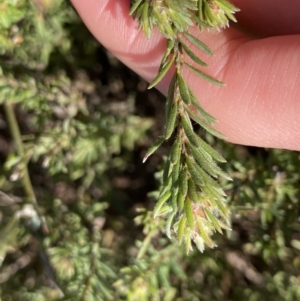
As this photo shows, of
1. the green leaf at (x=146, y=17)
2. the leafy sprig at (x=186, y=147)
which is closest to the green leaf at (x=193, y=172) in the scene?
the leafy sprig at (x=186, y=147)

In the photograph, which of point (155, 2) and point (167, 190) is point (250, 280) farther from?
point (155, 2)

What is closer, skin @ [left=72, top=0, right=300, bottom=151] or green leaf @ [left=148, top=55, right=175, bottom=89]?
green leaf @ [left=148, top=55, right=175, bottom=89]

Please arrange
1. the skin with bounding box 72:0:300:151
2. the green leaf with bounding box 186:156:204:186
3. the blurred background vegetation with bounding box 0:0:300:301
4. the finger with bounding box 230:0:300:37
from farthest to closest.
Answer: the blurred background vegetation with bounding box 0:0:300:301
the finger with bounding box 230:0:300:37
the skin with bounding box 72:0:300:151
the green leaf with bounding box 186:156:204:186

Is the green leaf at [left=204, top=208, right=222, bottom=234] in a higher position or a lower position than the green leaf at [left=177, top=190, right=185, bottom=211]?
lower

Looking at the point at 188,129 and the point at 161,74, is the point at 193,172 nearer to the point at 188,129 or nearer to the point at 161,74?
the point at 188,129

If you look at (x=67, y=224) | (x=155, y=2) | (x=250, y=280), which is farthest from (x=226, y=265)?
(x=155, y=2)

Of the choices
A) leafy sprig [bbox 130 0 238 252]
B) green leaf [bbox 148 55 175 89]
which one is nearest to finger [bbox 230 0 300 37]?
Result: leafy sprig [bbox 130 0 238 252]

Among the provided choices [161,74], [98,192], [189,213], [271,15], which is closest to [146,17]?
Result: [161,74]

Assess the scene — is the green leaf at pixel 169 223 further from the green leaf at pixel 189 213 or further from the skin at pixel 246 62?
the skin at pixel 246 62

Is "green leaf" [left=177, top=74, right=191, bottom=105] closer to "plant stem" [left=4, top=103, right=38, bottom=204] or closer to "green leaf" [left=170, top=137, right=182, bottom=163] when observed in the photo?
"green leaf" [left=170, top=137, right=182, bottom=163]
